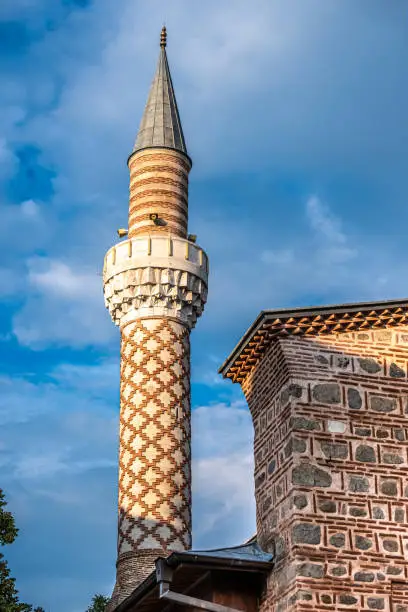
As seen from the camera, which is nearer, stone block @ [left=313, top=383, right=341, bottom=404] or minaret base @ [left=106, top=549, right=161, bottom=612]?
stone block @ [left=313, top=383, right=341, bottom=404]

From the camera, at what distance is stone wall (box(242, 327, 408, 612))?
10.1 m

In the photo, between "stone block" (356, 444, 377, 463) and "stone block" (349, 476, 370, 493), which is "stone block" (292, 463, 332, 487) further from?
"stone block" (356, 444, 377, 463)

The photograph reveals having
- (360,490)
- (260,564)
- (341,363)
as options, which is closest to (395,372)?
(341,363)

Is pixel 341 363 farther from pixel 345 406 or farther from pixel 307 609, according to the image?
pixel 307 609

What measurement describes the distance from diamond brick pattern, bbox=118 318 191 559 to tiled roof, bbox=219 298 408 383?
8951 mm

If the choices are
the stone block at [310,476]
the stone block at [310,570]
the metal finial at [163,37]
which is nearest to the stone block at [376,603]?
the stone block at [310,570]

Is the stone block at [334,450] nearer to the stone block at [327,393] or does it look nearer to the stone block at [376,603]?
the stone block at [327,393]

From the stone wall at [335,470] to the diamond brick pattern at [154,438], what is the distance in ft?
28.7

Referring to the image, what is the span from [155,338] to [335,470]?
11.2 metres

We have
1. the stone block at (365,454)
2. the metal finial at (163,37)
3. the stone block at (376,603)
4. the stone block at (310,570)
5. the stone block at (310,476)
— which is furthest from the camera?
the metal finial at (163,37)

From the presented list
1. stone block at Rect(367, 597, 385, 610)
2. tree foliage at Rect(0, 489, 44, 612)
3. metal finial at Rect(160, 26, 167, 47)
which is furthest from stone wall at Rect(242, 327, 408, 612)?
metal finial at Rect(160, 26, 167, 47)

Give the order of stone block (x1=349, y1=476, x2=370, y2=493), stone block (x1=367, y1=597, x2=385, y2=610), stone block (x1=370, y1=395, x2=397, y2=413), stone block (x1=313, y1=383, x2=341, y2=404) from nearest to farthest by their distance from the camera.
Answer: stone block (x1=367, y1=597, x2=385, y2=610)
stone block (x1=349, y1=476, x2=370, y2=493)
stone block (x1=313, y1=383, x2=341, y2=404)
stone block (x1=370, y1=395, x2=397, y2=413)

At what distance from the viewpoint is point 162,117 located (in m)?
23.9

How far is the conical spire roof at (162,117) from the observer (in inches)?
914
